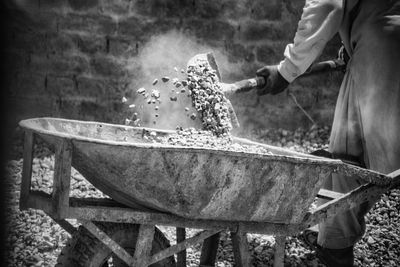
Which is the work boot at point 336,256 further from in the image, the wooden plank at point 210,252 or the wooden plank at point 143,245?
the wooden plank at point 143,245

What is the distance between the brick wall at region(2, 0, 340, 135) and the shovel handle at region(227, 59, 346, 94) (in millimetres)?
2115

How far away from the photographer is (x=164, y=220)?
310 cm

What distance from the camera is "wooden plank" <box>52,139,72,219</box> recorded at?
9.44 feet

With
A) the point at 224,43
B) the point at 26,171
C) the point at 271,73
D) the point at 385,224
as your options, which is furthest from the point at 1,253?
the point at 224,43

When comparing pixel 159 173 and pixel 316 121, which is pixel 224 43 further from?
pixel 159 173

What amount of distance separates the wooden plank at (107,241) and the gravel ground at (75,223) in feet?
4.35

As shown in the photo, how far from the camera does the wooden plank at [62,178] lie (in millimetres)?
2877

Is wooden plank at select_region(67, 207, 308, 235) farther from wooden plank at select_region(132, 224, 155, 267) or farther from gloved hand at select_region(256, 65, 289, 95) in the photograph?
gloved hand at select_region(256, 65, 289, 95)

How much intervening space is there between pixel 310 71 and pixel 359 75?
403mm

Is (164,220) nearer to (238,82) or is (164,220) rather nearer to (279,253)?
(279,253)

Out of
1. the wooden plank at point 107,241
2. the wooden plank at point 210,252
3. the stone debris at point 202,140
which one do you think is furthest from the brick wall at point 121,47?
the wooden plank at point 107,241

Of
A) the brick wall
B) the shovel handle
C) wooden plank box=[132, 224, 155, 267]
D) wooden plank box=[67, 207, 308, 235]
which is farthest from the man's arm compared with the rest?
the brick wall

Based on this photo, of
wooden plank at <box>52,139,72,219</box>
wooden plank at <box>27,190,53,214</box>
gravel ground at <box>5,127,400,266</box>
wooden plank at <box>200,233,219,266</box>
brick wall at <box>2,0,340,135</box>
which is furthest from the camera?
brick wall at <box>2,0,340,135</box>

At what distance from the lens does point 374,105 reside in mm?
4000
